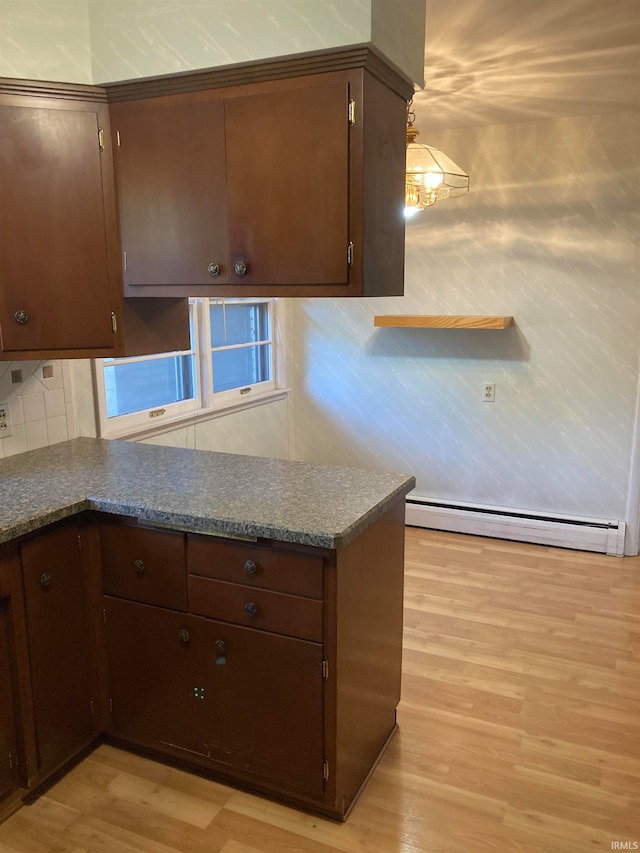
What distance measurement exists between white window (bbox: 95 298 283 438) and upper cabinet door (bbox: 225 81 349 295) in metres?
1.23

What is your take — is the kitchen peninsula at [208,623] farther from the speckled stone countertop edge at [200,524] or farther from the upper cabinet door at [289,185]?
the upper cabinet door at [289,185]

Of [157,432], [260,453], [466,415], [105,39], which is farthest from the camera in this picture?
[260,453]

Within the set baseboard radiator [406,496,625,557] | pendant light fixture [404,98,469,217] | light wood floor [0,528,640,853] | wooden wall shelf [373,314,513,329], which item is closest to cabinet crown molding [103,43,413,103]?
pendant light fixture [404,98,469,217]

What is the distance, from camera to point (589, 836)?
192 cm

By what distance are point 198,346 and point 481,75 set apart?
6.61 feet

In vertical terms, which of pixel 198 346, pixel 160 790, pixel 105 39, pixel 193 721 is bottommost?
pixel 160 790

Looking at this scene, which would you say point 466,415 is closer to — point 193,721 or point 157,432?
point 157,432

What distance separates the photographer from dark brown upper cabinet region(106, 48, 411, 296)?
1.96 meters

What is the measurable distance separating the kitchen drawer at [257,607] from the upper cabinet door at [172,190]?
100cm

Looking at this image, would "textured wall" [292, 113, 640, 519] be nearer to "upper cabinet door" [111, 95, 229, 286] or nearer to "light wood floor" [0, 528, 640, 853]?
"light wood floor" [0, 528, 640, 853]

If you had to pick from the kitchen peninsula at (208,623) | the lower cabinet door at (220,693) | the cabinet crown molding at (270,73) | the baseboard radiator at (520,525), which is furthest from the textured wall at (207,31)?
the baseboard radiator at (520,525)

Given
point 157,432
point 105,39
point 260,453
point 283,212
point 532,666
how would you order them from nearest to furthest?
1. point 283,212
2. point 105,39
3. point 532,666
4. point 157,432
5. point 260,453

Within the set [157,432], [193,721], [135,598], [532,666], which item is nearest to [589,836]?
[532,666]

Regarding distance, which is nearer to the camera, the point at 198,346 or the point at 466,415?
the point at 198,346
